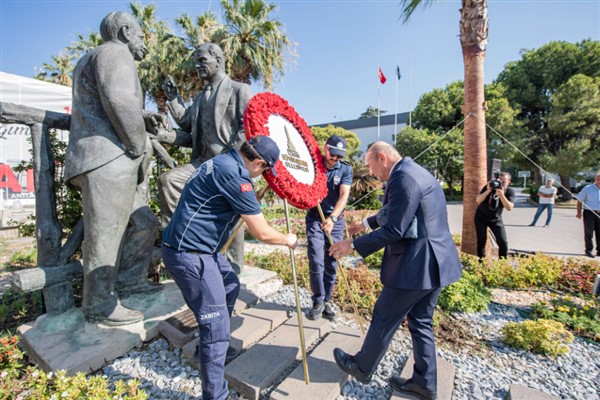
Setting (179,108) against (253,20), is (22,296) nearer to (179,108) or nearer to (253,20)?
(179,108)

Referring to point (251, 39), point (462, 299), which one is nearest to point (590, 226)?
point (462, 299)

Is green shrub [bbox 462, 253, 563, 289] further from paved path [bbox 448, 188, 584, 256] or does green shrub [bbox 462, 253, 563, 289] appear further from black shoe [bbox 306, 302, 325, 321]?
black shoe [bbox 306, 302, 325, 321]

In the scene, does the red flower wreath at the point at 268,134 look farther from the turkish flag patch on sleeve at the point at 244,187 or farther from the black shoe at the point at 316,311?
the black shoe at the point at 316,311

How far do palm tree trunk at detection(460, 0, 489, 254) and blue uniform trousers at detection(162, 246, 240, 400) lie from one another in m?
5.66

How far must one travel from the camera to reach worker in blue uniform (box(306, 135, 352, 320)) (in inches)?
130

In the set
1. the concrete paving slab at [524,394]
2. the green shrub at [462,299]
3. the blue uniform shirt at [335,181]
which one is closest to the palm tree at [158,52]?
the blue uniform shirt at [335,181]

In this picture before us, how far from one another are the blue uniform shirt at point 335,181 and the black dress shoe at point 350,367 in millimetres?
1626

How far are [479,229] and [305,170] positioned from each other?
454 cm

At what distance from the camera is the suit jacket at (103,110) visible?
244cm

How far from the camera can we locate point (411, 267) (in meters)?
2.04

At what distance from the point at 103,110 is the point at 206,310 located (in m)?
2.02

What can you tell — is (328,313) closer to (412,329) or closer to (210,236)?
(412,329)

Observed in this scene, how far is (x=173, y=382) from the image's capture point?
2344 mm

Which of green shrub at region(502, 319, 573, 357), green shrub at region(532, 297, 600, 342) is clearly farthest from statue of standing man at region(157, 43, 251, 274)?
green shrub at region(532, 297, 600, 342)
